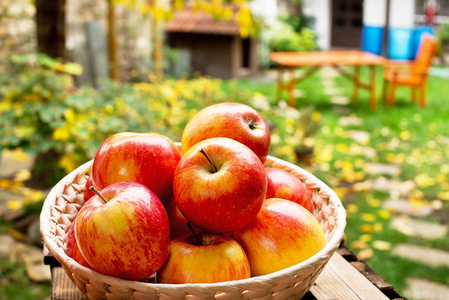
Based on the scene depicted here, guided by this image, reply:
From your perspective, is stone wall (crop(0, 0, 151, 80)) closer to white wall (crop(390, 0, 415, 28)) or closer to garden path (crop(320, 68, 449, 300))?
garden path (crop(320, 68, 449, 300))

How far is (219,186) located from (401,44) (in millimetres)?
12139

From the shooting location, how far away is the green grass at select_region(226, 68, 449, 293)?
10.5ft

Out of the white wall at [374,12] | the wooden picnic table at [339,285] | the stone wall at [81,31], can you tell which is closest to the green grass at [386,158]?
the wooden picnic table at [339,285]

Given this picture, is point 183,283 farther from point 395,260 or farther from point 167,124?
point 167,124

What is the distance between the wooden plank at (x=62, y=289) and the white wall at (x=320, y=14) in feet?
43.9

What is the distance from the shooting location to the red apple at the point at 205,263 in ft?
3.44

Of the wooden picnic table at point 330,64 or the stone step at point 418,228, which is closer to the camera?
the stone step at point 418,228

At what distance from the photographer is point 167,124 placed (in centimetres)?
445

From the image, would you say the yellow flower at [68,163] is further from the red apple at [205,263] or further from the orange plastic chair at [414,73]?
the orange plastic chair at [414,73]

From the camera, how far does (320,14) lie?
14.0 metres

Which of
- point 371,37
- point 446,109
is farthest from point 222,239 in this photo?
point 371,37

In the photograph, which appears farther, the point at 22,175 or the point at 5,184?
the point at 22,175

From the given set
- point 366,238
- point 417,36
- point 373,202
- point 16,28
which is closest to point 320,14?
point 417,36

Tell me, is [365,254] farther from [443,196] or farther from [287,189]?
[287,189]
